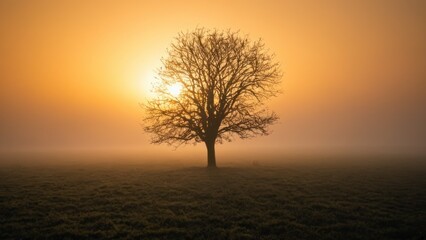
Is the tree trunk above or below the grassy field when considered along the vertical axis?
above

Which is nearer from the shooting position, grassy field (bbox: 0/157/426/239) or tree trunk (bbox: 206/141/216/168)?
grassy field (bbox: 0/157/426/239)

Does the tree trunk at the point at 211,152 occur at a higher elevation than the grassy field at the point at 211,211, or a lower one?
higher

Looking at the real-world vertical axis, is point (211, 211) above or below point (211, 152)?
below

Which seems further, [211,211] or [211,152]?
[211,152]

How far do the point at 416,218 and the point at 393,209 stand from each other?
6.25 feet

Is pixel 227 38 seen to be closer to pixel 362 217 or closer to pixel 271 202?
pixel 271 202

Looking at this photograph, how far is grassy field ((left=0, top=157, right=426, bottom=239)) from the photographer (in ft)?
39.2

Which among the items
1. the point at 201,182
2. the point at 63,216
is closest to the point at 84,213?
the point at 63,216

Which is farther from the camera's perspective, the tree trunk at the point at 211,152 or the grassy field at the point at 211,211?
the tree trunk at the point at 211,152

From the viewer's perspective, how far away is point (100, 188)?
22578mm

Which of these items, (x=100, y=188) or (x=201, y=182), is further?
(x=201, y=182)

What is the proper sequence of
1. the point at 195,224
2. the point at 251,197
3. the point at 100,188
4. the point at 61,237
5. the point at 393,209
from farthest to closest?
1. the point at 100,188
2. the point at 251,197
3. the point at 393,209
4. the point at 195,224
5. the point at 61,237

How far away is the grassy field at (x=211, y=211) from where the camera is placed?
1194 cm

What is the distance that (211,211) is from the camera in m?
15.1
